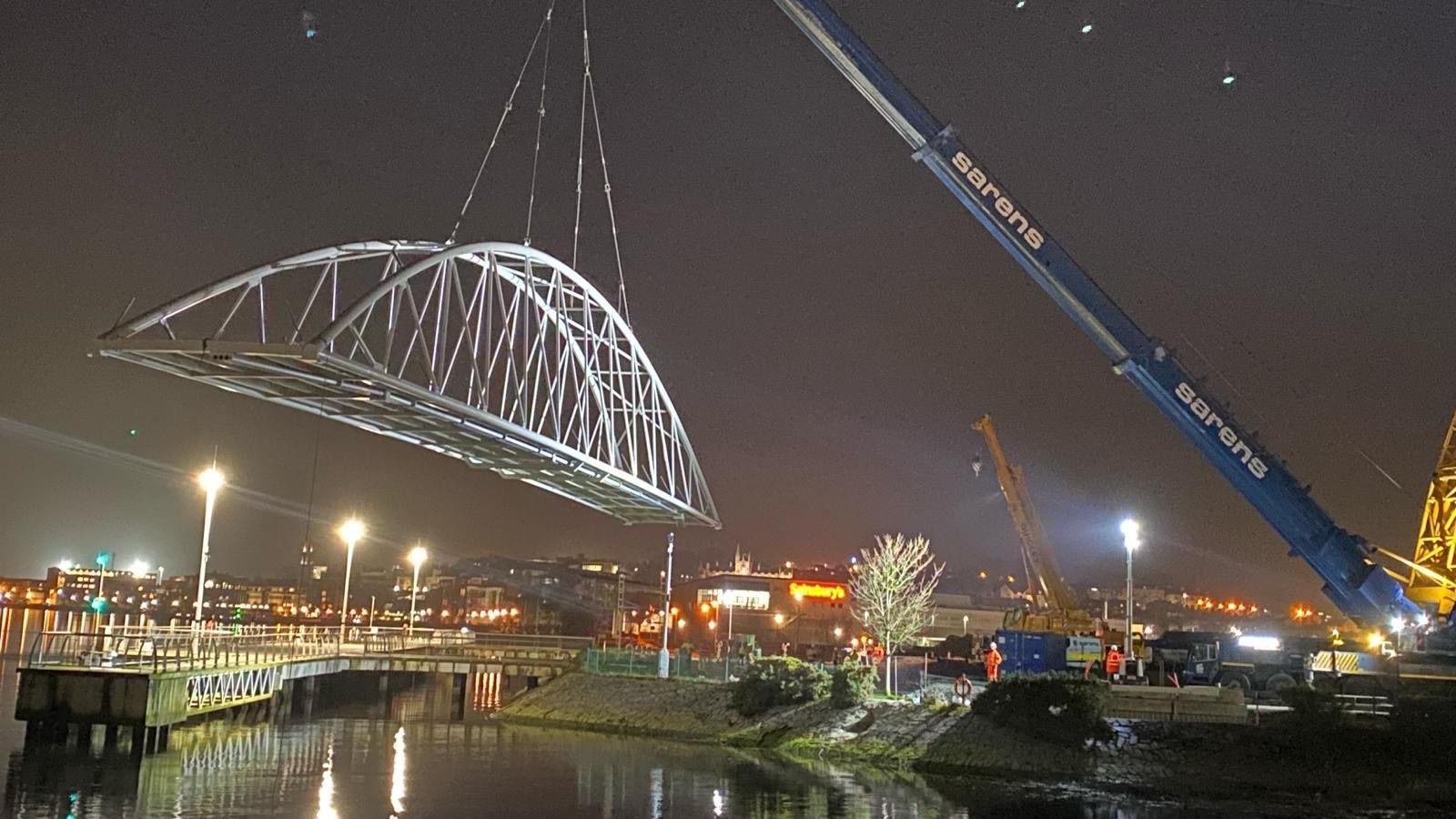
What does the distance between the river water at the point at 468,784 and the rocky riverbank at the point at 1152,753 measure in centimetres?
173

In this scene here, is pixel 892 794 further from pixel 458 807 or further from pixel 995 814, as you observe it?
pixel 458 807

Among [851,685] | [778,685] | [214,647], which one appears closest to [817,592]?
[778,685]

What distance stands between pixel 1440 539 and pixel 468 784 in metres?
35.8

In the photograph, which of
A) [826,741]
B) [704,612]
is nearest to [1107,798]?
[826,741]

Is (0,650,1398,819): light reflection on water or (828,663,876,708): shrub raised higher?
(828,663,876,708): shrub

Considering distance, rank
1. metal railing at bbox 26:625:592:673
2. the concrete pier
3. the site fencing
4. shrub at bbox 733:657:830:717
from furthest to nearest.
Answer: the site fencing < shrub at bbox 733:657:830:717 < metal railing at bbox 26:625:592:673 < the concrete pier

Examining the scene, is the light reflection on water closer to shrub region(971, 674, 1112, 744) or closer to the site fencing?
shrub region(971, 674, 1112, 744)

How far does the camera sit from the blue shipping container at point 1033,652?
161 ft

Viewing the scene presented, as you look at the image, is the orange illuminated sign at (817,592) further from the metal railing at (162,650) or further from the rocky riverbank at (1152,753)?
the rocky riverbank at (1152,753)

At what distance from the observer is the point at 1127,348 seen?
39969 millimetres

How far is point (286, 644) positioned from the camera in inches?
2208

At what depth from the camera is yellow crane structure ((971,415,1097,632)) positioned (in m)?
60.2

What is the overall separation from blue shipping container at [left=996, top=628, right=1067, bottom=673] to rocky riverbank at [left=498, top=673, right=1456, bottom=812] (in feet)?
27.0

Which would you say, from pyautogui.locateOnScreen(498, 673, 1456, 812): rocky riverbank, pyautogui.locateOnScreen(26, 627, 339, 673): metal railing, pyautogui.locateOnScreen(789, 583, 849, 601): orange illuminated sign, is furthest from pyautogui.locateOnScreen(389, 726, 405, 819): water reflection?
pyautogui.locateOnScreen(789, 583, 849, 601): orange illuminated sign
